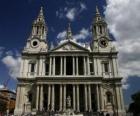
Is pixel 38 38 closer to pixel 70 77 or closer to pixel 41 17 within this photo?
pixel 41 17

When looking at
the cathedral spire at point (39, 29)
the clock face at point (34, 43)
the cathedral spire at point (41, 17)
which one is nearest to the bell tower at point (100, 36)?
the cathedral spire at point (39, 29)

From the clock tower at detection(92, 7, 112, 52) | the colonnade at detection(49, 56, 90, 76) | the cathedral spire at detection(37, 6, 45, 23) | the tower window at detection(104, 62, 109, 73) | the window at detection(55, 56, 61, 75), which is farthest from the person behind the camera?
the cathedral spire at detection(37, 6, 45, 23)

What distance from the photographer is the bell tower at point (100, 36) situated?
52094 mm

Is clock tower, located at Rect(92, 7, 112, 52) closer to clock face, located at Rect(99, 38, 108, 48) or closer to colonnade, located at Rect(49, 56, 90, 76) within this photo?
clock face, located at Rect(99, 38, 108, 48)

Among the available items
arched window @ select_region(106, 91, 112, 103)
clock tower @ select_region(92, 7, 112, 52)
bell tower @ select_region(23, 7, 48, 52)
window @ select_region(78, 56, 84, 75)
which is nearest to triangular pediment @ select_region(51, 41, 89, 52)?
window @ select_region(78, 56, 84, 75)

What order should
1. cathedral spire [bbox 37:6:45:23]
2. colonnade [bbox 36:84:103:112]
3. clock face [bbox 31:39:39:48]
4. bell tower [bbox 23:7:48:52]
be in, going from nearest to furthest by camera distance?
colonnade [bbox 36:84:103:112] → bell tower [bbox 23:7:48:52] → clock face [bbox 31:39:39:48] → cathedral spire [bbox 37:6:45:23]

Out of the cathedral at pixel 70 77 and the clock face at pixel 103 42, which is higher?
the clock face at pixel 103 42

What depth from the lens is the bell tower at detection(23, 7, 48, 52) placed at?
172 feet

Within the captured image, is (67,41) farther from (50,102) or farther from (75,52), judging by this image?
(50,102)

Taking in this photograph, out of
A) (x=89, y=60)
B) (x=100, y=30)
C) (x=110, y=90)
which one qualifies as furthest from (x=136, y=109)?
(x=100, y=30)

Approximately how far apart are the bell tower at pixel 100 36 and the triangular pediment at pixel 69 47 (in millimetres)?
3813

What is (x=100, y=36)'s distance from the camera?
53406 mm

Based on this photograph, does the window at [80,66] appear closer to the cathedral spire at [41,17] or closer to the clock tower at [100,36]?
the clock tower at [100,36]

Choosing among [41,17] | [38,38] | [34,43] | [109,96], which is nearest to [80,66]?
[109,96]
